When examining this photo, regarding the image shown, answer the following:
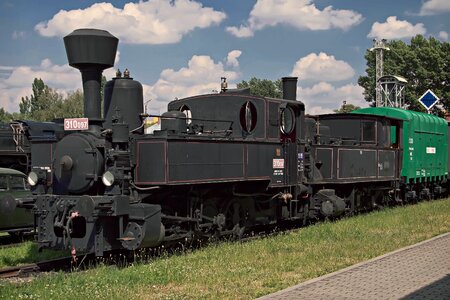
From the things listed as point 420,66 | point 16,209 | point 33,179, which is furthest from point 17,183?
point 420,66

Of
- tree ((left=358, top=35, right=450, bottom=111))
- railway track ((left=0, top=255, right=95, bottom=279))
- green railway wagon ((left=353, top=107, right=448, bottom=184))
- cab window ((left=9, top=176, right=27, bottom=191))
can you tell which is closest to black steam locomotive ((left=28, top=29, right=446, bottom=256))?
railway track ((left=0, top=255, right=95, bottom=279))

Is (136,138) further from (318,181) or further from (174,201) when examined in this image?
(318,181)

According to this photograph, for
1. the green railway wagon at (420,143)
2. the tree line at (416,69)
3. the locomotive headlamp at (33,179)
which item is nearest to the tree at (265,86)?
the tree line at (416,69)

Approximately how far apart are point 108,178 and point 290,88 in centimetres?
649

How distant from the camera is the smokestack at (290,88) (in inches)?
547

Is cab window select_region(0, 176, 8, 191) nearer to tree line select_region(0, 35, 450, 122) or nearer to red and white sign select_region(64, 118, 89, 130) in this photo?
red and white sign select_region(64, 118, 89, 130)

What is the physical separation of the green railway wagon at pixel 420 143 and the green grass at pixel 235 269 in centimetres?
717

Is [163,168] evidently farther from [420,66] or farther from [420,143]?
[420,66]

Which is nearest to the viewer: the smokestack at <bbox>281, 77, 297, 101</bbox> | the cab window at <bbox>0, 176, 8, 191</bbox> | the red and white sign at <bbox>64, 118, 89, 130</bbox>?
the red and white sign at <bbox>64, 118, 89, 130</bbox>

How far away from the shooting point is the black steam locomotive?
8914mm

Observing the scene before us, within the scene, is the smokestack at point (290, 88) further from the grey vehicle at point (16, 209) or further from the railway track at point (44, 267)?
the grey vehicle at point (16, 209)

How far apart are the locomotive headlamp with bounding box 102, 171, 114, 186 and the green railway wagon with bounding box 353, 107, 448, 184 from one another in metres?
13.1

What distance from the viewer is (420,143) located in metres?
20.7

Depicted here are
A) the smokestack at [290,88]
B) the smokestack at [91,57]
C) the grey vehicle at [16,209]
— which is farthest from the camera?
the smokestack at [290,88]
